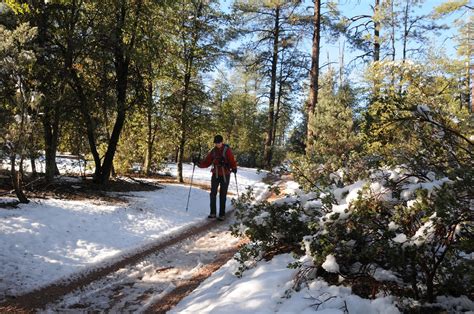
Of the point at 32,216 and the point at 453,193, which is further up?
the point at 453,193

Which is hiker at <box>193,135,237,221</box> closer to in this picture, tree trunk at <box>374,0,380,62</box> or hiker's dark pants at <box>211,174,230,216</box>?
hiker's dark pants at <box>211,174,230,216</box>

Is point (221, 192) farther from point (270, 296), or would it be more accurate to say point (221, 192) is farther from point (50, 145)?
point (270, 296)

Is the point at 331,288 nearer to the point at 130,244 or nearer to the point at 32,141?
the point at 130,244

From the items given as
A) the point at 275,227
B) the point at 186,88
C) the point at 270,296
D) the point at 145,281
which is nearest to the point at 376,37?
the point at 186,88

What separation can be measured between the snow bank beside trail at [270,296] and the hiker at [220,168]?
4.73m

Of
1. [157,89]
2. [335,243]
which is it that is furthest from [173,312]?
[157,89]

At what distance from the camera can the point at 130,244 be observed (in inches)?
288

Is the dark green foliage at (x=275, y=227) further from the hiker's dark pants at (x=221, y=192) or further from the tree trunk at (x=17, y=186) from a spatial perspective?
the tree trunk at (x=17, y=186)

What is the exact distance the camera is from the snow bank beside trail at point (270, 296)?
3.42 meters

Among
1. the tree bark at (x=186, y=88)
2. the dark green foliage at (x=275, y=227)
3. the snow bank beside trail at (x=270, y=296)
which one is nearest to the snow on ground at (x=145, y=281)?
the snow bank beside trail at (x=270, y=296)

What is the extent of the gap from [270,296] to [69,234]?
15.2 feet

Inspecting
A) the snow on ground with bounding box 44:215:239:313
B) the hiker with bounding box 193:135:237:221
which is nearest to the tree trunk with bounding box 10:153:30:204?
the snow on ground with bounding box 44:215:239:313

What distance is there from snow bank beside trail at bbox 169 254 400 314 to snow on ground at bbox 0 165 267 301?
2324 millimetres

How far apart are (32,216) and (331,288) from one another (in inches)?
235
